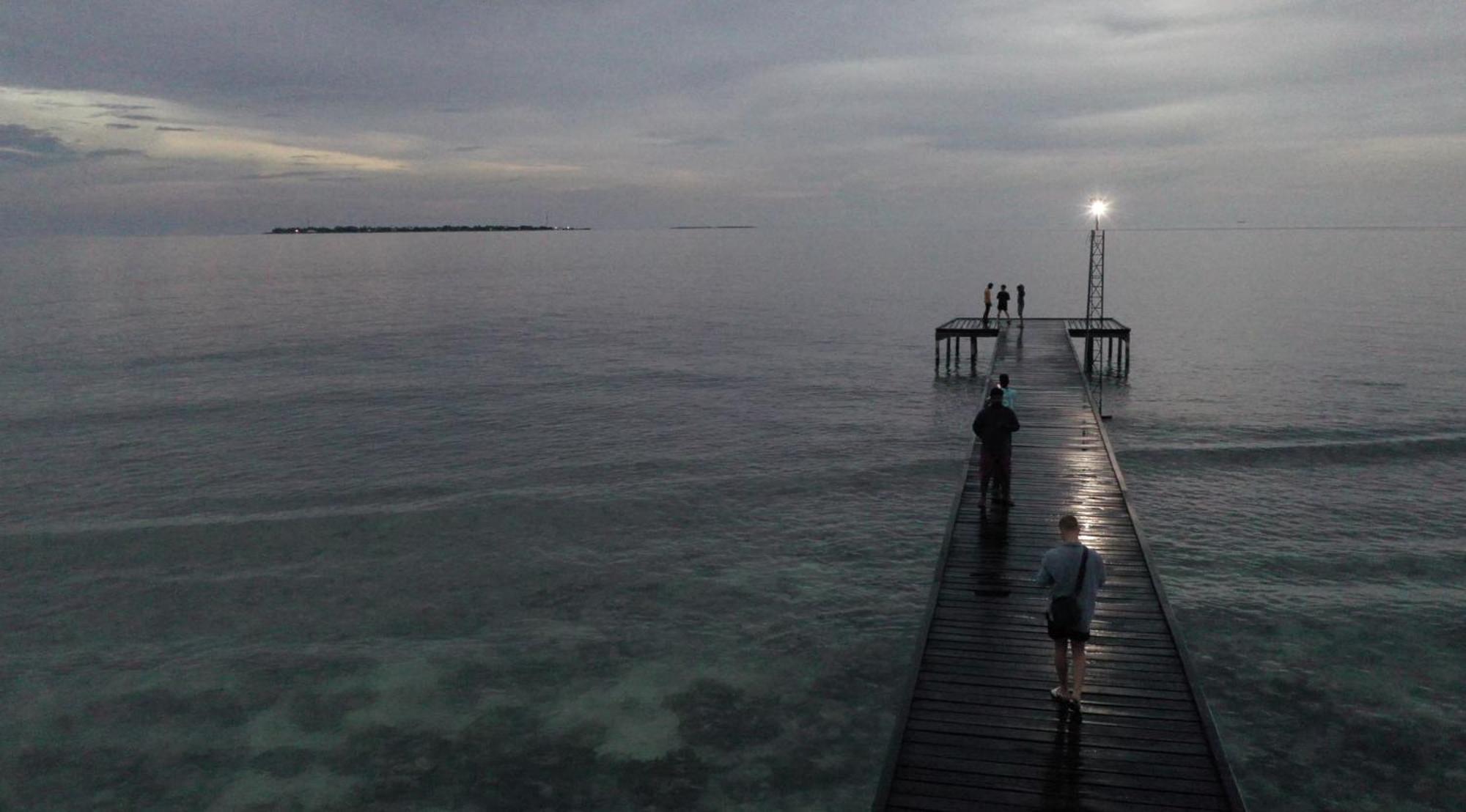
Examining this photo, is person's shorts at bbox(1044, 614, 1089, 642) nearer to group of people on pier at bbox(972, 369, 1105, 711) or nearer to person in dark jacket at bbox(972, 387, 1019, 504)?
group of people on pier at bbox(972, 369, 1105, 711)

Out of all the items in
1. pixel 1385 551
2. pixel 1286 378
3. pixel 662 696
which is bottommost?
pixel 662 696

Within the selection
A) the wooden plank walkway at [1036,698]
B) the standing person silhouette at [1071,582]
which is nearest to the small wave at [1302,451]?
the wooden plank walkway at [1036,698]

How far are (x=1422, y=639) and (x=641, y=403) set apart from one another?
27025mm

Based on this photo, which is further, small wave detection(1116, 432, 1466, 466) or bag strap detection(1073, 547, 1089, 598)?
small wave detection(1116, 432, 1466, 466)

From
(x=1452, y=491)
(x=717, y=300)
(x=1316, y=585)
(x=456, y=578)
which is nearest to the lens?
(x=1316, y=585)

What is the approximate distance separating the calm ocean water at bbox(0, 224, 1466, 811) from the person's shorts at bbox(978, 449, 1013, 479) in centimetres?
322

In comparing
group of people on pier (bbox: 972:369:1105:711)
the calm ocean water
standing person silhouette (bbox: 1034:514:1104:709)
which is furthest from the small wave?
standing person silhouette (bbox: 1034:514:1104:709)

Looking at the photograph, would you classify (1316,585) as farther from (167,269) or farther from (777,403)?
(167,269)

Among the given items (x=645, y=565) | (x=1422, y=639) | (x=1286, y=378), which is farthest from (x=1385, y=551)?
(x=1286, y=378)

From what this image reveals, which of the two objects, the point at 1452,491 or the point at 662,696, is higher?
the point at 1452,491

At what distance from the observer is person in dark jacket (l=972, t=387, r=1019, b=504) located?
14.2 meters

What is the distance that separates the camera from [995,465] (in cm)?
1489

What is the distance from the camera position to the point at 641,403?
120 feet

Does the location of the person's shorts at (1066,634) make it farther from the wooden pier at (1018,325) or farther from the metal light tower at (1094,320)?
the wooden pier at (1018,325)
